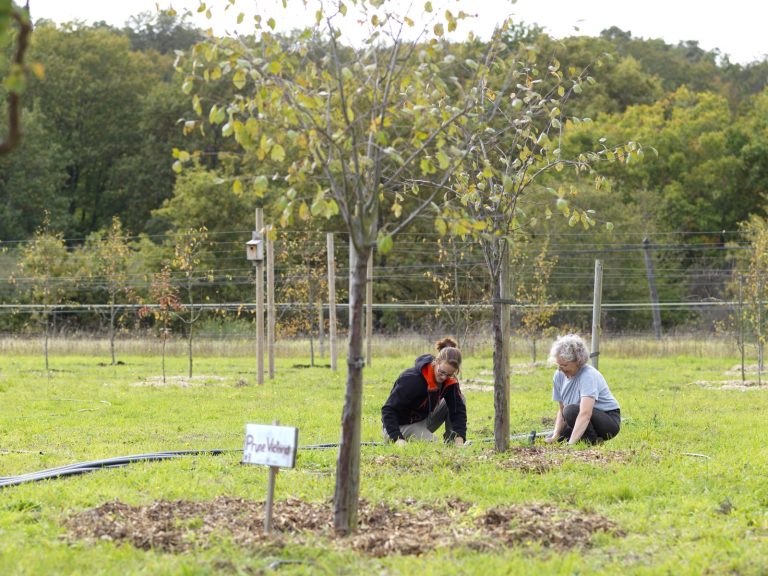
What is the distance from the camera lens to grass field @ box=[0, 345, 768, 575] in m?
5.53

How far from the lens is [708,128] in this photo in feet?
148

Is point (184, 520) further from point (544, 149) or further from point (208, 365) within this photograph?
point (208, 365)

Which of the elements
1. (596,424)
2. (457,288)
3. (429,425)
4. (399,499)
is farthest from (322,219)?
(399,499)

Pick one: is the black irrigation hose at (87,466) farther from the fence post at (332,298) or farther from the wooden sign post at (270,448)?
the fence post at (332,298)

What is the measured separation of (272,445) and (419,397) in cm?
433

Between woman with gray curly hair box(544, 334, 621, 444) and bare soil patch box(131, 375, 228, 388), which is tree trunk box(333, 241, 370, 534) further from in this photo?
bare soil patch box(131, 375, 228, 388)

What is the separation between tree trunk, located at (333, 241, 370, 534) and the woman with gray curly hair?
3838mm

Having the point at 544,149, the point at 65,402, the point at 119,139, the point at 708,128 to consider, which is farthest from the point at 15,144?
the point at 119,139

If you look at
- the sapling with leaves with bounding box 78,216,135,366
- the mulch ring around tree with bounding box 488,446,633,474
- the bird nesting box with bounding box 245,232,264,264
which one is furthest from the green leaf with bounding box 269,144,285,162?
the sapling with leaves with bounding box 78,216,135,366

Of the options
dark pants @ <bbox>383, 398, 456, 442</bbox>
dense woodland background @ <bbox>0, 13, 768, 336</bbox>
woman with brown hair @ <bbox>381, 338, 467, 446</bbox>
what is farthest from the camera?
dense woodland background @ <bbox>0, 13, 768, 336</bbox>

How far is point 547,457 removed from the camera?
8.66 meters

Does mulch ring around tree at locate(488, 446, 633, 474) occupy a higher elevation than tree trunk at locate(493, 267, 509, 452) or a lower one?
lower

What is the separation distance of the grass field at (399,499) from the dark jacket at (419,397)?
0.42m

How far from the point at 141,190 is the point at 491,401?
37.3 meters
